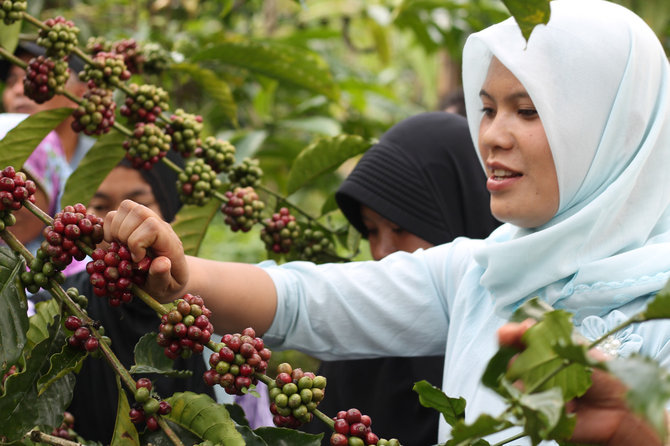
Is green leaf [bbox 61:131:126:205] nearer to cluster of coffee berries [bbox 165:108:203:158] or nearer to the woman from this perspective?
cluster of coffee berries [bbox 165:108:203:158]

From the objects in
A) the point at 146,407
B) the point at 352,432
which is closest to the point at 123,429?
the point at 146,407

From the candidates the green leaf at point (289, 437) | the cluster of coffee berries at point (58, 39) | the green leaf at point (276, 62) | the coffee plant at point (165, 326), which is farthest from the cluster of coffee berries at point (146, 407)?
the green leaf at point (276, 62)

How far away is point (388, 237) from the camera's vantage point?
67.2 inches

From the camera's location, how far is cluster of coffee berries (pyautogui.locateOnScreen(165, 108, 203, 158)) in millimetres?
1287

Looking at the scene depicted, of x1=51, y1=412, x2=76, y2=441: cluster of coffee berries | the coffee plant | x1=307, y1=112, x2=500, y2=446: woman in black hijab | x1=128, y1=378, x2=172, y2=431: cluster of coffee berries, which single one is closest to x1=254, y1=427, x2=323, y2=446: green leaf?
the coffee plant

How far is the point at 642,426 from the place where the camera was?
0.67 m

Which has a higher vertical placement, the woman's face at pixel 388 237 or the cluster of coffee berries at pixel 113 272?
the cluster of coffee berries at pixel 113 272

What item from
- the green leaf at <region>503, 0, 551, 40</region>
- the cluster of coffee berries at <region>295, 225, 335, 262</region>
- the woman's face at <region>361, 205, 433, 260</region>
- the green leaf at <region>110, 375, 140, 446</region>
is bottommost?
the woman's face at <region>361, 205, 433, 260</region>

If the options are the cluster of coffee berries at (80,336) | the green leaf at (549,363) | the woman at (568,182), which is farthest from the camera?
the woman at (568,182)

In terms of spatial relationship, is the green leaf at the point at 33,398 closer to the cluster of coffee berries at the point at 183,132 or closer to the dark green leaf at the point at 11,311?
the dark green leaf at the point at 11,311

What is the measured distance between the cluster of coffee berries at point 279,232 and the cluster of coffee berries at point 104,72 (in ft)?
1.19

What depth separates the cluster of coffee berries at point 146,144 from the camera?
1.22m

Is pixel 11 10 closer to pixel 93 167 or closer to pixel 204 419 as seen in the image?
pixel 93 167

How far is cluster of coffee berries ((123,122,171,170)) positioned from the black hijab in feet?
1.72
